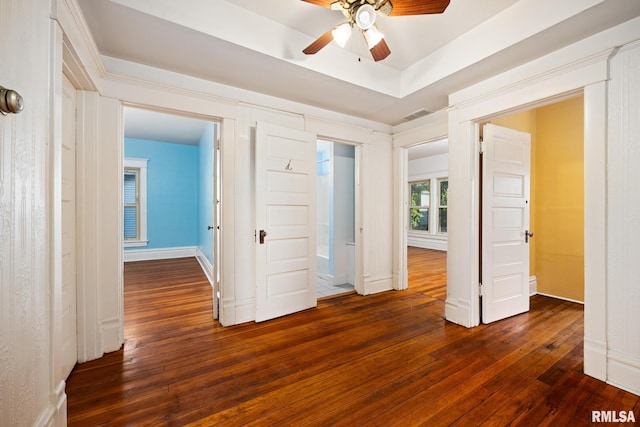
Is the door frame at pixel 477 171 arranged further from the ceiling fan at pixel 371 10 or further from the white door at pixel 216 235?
the white door at pixel 216 235

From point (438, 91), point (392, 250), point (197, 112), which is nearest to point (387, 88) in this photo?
point (438, 91)

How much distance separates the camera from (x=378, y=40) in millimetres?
1805

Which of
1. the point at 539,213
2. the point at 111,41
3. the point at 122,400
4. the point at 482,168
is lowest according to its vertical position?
the point at 122,400

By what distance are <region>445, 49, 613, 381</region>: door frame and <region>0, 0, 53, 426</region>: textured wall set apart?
3142 millimetres

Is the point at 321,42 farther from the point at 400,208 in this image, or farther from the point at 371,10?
the point at 400,208

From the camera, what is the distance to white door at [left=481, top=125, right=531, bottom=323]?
2.79 metres

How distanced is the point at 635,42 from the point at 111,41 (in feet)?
12.0

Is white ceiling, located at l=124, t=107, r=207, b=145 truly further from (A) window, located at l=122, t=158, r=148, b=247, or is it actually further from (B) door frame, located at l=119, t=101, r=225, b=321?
(B) door frame, located at l=119, t=101, r=225, b=321

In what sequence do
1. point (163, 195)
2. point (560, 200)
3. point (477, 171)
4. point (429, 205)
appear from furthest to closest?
point (429, 205) → point (163, 195) → point (560, 200) → point (477, 171)

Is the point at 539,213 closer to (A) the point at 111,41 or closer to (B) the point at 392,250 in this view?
(B) the point at 392,250

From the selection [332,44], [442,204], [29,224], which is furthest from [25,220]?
[442,204]

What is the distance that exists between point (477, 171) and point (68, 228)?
358cm

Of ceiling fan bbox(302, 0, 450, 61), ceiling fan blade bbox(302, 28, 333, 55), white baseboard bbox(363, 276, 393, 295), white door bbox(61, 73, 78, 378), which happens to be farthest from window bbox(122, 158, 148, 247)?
ceiling fan bbox(302, 0, 450, 61)

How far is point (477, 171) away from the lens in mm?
2752
